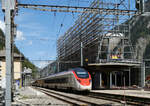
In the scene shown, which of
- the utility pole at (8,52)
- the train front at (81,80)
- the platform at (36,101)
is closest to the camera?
the utility pole at (8,52)

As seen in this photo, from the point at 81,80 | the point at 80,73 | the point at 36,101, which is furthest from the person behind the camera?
the point at 80,73

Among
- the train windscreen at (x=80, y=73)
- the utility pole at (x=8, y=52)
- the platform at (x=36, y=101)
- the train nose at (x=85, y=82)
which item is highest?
the utility pole at (x=8, y=52)

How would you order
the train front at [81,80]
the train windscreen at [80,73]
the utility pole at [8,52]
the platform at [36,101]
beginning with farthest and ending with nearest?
the train windscreen at [80,73] → the train front at [81,80] → the platform at [36,101] → the utility pole at [8,52]

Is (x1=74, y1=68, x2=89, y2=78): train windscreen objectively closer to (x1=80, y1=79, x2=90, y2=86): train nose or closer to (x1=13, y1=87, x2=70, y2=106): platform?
(x1=80, y1=79, x2=90, y2=86): train nose

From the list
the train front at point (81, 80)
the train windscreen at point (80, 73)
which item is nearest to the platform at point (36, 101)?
the train front at point (81, 80)

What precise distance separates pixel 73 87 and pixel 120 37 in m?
24.3

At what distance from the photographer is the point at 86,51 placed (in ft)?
190

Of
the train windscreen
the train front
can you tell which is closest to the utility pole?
the train front

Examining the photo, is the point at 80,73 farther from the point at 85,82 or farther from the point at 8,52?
the point at 8,52

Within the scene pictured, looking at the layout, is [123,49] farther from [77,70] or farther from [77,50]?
[77,70]

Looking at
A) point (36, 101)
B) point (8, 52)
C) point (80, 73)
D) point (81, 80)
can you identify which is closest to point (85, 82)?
point (81, 80)

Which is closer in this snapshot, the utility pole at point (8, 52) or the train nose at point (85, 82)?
the utility pole at point (8, 52)

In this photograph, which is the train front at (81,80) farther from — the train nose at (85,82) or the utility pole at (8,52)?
the utility pole at (8,52)

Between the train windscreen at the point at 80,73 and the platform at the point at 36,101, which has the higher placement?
the train windscreen at the point at 80,73
